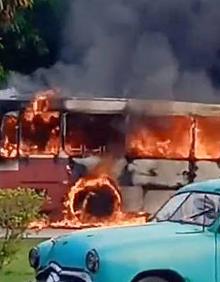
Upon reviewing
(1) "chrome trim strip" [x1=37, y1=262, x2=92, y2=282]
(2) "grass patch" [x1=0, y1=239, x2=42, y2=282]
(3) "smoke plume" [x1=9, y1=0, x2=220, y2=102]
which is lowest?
(2) "grass patch" [x1=0, y1=239, x2=42, y2=282]

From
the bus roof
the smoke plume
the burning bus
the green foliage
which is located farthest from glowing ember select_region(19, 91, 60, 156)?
the green foliage

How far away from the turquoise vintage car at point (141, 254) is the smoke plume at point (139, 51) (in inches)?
447

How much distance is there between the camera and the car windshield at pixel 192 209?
33.2 ft

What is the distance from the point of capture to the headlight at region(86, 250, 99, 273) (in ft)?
31.2

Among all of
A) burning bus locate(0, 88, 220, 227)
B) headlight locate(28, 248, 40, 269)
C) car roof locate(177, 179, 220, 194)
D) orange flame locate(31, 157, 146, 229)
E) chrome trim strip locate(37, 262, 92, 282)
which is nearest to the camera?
chrome trim strip locate(37, 262, 92, 282)

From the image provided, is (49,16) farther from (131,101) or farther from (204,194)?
(204,194)

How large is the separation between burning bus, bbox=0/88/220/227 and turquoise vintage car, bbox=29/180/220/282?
8442 millimetres

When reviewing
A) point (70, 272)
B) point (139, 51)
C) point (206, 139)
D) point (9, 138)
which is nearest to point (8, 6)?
point (9, 138)

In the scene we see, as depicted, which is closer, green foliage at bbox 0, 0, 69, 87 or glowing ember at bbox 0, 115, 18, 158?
glowing ember at bbox 0, 115, 18, 158

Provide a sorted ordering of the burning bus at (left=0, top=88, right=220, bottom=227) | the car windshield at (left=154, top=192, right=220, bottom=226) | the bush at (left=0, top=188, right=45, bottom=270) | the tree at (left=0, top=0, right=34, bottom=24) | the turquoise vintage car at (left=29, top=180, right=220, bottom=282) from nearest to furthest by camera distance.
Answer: the turquoise vintage car at (left=29, top=180, right=220, bottom=282)
the car windshield at (left=154, top=192, right=220, bottom=226)
the bush at (left=0, top=188, right=45, bottom=270)
the tree at (left=0, top=0, right=34, bottom=24)
the burning bus at (left=0, top=88, right=220, bottom=227)

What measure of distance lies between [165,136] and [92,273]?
33.1ft

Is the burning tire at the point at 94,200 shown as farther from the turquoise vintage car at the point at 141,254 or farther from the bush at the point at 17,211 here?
the turquoise vintage car at the point at 141,254

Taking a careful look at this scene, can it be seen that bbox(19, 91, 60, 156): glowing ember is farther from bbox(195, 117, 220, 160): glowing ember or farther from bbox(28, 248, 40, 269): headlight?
bbox(28, 248, 40, 269): headlight

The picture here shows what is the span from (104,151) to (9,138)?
150cm
